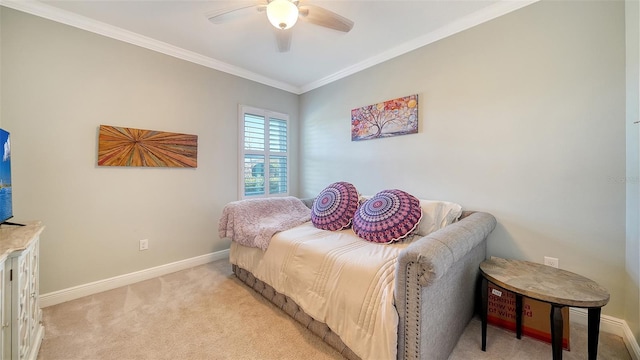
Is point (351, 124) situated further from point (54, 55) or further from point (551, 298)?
point (54, 55)

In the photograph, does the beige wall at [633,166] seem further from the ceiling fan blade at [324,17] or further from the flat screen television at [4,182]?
the flat screen television at [4,182]

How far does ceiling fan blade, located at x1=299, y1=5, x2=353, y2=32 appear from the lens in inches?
64.9

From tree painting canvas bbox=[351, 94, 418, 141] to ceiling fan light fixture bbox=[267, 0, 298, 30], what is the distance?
1466 millimetres

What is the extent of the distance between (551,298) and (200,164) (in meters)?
3.17

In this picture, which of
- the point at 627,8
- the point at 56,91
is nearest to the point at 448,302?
the point at 627,8

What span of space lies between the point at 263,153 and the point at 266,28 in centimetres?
160

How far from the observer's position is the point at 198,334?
5.34 ft

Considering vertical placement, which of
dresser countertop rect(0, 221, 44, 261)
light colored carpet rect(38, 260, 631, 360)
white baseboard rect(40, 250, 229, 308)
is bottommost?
light colored carpet rect(38, 260, 631, 360)

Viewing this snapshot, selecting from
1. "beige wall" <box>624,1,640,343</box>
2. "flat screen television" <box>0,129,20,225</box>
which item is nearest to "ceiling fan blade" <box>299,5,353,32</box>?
"beige wall" <box>624,1,640,343</box>

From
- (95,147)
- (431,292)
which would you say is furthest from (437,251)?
(95,147)

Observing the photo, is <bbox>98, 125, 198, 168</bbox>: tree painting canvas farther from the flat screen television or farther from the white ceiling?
the white ceiling

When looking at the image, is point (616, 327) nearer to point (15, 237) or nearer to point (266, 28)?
point (266, 28)

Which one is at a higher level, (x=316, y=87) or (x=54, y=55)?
(x=316, y=87)

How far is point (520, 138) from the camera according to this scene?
1.90m
